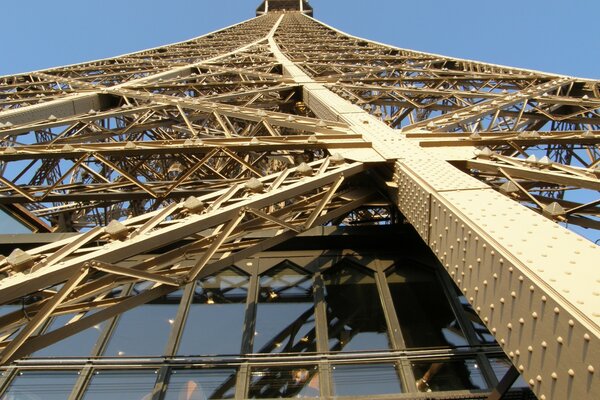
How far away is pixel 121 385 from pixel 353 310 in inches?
116

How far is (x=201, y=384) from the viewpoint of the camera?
221 inches

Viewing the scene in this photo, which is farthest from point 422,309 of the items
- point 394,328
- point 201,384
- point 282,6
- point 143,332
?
point 282,6

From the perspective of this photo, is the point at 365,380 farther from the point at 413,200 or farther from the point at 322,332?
the point at 413,200

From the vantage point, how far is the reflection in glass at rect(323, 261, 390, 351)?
250 inches

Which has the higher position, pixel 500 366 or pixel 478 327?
pixel 478 327

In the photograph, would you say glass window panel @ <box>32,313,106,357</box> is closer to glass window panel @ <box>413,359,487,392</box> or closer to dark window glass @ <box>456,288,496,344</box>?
glass window panel @ <box>413,359,487,392</box>

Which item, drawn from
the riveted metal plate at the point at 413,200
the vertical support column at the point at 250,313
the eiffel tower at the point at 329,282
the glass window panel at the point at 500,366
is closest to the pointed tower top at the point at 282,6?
the eiffel tower at the point at 329,282

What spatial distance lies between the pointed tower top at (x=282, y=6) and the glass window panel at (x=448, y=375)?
205ft

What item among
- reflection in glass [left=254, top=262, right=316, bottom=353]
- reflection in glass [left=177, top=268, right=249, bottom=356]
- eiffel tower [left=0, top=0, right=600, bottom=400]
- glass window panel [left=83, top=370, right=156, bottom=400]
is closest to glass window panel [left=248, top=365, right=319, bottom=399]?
eiffel tower [left=0, top=0, right=600, bottom=400]

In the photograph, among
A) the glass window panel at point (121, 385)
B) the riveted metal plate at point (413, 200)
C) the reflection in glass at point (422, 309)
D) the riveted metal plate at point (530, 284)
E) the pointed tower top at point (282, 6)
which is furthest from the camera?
the pointed tower top at point (282, 6)

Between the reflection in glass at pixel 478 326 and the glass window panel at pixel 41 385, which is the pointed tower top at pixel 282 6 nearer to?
the reflection in glass at pixel 478 326

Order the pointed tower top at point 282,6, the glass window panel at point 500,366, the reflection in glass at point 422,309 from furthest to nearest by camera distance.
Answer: the pointed tower top at point 282,6 < the reflection in glass at point 422,309 < the glass window panel at point 500,366

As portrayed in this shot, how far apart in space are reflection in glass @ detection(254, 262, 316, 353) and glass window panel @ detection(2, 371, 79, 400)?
2.02 m

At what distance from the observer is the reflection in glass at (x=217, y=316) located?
634 cm
